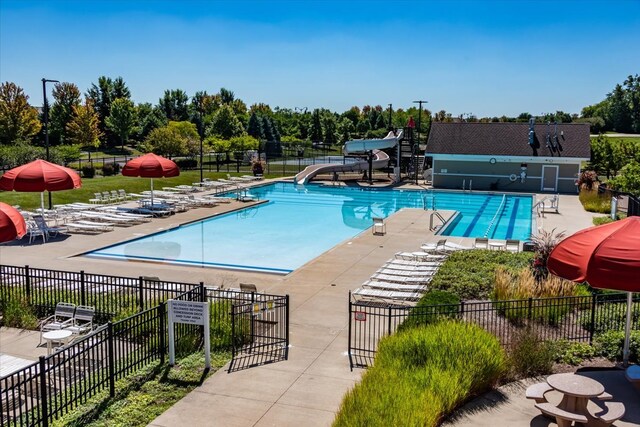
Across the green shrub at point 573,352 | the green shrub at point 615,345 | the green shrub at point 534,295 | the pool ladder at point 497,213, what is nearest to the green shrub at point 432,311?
the green shrub at point 534,295

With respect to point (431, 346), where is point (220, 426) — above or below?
below

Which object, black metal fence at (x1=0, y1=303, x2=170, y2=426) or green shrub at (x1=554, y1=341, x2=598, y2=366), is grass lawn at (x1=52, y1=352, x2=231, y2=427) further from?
green shrub at (x1=554, y1=341, x2=598, y2=366)

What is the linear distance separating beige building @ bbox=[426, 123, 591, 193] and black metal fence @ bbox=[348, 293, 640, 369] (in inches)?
1200

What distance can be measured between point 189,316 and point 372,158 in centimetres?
3945

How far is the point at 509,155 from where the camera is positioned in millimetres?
43750

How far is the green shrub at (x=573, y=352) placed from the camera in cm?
1102

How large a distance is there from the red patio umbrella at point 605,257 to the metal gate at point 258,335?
512 cm

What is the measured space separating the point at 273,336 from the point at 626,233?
6.85 meters

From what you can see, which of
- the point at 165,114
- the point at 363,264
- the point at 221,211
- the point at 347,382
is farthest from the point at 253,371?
the point at 165,114

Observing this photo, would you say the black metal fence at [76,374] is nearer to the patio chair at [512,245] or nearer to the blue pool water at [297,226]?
the blue pool water at [297,226]

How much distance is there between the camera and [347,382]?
10.0 m

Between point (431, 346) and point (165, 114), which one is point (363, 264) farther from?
point (165, 114)

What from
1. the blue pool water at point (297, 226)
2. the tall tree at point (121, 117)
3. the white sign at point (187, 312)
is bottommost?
the blue pool water at point (297, 226)

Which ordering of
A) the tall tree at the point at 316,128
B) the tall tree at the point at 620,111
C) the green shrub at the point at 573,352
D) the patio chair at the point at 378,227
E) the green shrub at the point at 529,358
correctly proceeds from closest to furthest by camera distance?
1. the green shrub at the point at 529,358
2. the green shrub at the point at 573,352
3. the patio chair at the point at 378,227
4. the tall tree at the point at 316,128
5. the tall tree at the point at 620,111
